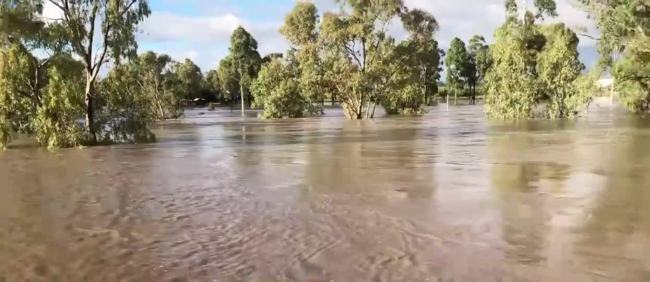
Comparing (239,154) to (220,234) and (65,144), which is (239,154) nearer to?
(65,144)

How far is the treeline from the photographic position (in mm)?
23641

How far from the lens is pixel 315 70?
47.0 meters

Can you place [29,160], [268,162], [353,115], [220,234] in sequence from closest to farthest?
[220,234] → [268,162] → [29,160] → [353,115]

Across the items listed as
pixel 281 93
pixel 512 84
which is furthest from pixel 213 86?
pixel 512 84

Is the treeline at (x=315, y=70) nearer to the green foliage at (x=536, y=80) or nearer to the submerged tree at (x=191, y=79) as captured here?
the green foliage at (x=536, y=80)

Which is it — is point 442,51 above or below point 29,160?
above

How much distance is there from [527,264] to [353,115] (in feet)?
139

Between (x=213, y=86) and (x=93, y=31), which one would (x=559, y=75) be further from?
(x=213, y=86)

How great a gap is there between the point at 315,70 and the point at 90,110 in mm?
24327

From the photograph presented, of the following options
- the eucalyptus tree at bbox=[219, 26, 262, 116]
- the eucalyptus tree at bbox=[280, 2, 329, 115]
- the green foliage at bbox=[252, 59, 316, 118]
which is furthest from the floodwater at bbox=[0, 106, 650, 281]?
the eucalyptus tree at bbox=[219, 26, 262, 116]

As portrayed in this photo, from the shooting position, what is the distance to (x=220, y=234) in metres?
8.81

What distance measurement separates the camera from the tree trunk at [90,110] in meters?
24.4

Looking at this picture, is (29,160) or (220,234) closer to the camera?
(220,234)

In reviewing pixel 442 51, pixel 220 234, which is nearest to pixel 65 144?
pixel 220 234
